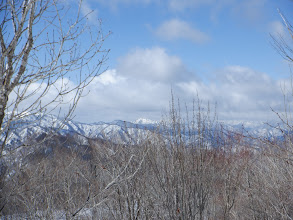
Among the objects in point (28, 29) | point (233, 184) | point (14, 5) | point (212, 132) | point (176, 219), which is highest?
point (14, 5)

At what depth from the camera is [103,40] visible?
427 centimetres

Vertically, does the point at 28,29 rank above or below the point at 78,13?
below

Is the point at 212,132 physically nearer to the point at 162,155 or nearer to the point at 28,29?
the point at 162,155

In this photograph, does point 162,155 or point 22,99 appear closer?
point 22,99

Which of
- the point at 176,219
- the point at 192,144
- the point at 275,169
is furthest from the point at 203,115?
the point at 275,169

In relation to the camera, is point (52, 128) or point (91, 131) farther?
point (91, 131)

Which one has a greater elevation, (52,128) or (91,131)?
(91,131)

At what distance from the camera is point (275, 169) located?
8.70m

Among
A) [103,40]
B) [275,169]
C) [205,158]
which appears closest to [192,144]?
[205,158]

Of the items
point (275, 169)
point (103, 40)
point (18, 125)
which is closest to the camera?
point (18, 125)

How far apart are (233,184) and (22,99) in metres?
4.74

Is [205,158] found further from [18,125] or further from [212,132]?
[18,125]

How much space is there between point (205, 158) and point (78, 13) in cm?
329

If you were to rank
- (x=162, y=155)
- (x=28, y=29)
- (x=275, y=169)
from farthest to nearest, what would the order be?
(x=275, y=169), (x=162, y=155), (x=28, y=29)
